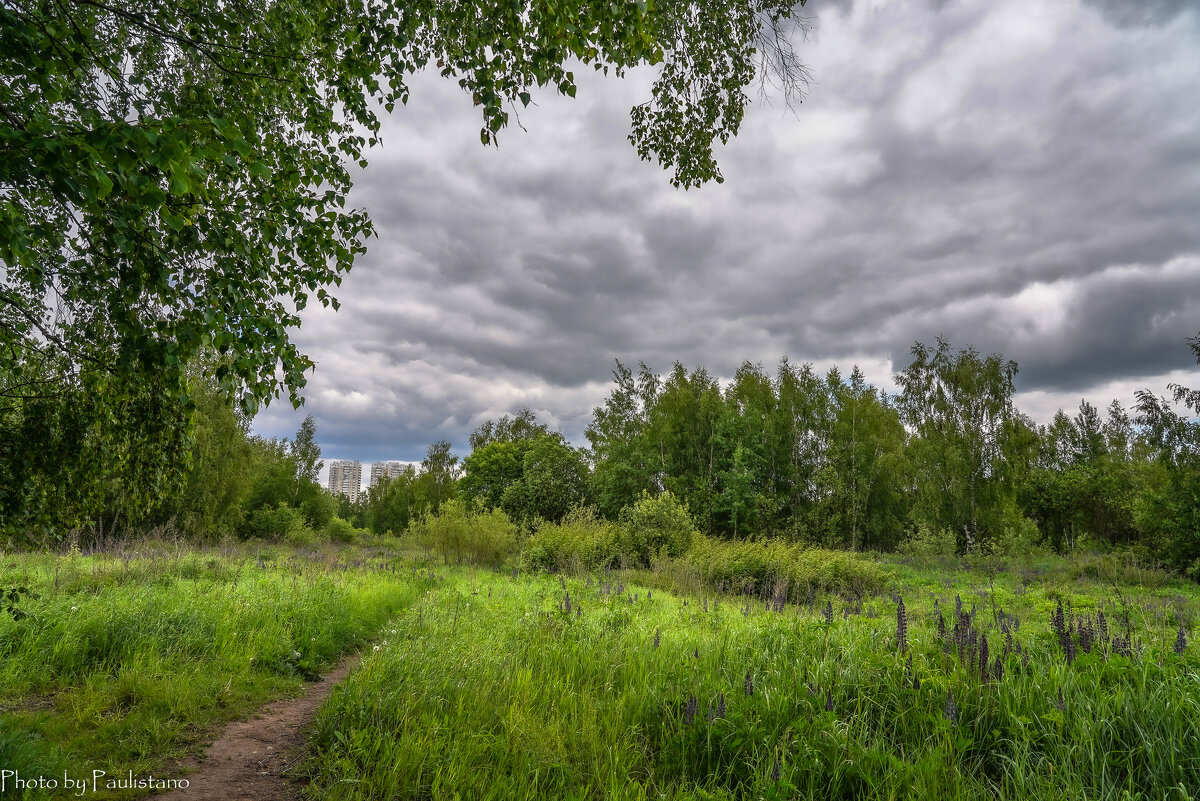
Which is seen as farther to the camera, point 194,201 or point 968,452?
point 968,452

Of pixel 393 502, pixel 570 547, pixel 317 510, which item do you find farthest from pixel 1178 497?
pixel 393 502

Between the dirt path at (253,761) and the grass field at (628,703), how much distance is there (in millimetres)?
206

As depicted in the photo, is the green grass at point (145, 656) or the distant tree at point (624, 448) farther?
A: the distant tree at point (624, 448)

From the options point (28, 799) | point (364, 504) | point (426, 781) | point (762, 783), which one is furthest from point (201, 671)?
point (364, 504)

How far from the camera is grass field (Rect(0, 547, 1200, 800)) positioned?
3.08m

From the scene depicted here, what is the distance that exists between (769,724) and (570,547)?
47.1 feet

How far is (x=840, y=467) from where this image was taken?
30.9 metres

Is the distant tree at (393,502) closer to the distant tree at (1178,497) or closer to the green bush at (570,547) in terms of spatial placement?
the green bush at (570,547)

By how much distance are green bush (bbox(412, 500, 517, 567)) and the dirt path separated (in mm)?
13980

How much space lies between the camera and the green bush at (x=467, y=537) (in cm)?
1905

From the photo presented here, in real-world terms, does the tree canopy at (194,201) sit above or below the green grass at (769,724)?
above

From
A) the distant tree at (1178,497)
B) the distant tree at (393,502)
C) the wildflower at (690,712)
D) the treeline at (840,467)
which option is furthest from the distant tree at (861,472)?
the distant tree at (393,502)

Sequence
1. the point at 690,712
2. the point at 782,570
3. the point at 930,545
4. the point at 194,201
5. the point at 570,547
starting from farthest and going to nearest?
the point at 930,545 < the point at 570,547 < the point at 782,570 < the point at 690,712 < the point at 194,201

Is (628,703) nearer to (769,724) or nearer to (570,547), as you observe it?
(769,724)
